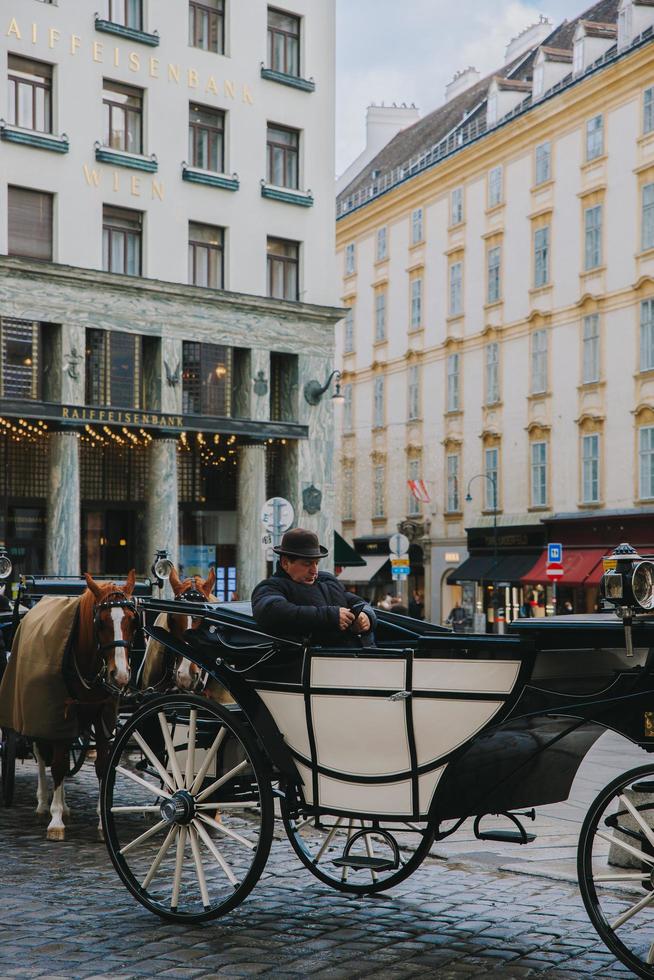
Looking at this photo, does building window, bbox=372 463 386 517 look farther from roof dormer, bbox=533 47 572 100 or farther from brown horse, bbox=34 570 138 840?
brown horse, bbox=34 570 138 840

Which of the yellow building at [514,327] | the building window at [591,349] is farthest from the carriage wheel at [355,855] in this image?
the building window at [591,349]

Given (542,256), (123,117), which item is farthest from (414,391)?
(123,117)

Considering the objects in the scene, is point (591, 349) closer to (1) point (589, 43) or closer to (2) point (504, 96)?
(1) point (589, 43)

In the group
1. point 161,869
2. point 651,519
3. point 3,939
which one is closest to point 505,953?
point 161,869

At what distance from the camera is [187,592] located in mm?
10555

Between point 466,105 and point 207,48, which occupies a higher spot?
point 466,105

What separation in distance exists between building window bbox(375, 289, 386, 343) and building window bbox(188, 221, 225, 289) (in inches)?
842

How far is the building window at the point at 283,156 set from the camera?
33.3 metres

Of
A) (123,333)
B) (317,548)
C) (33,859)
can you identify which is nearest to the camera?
(317,548)

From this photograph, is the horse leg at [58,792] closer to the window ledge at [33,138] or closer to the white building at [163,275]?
the white building at [163,275]

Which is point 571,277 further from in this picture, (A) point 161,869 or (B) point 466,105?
(A) point 161,869

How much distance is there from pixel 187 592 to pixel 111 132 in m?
22.1

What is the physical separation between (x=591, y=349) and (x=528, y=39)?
1850 centimetres

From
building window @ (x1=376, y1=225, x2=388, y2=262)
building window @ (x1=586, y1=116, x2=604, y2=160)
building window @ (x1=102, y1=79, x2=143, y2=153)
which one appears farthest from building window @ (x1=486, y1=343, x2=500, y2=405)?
building window @ (x1=102, y1=79, x2=143, y2=153)
